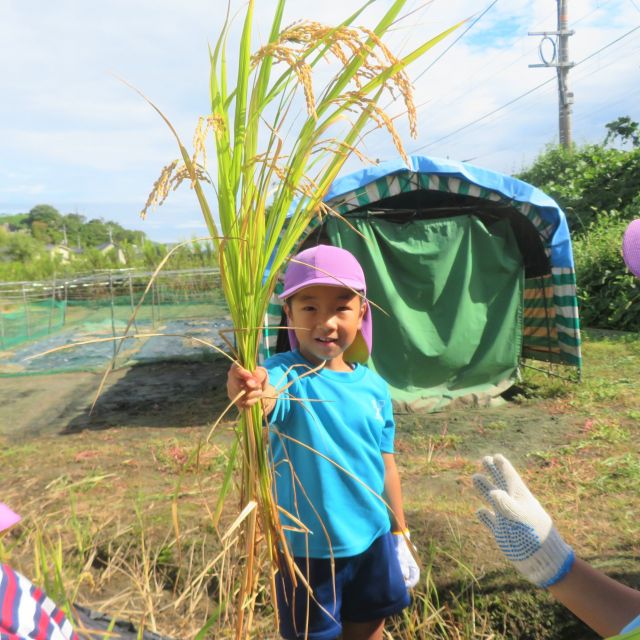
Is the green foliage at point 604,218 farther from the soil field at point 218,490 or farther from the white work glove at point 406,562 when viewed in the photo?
the white work glove at point 406,562

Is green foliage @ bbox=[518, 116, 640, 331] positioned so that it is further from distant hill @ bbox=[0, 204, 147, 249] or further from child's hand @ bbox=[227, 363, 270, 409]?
distant hill @ bbox=[0, 204, 147, 249]

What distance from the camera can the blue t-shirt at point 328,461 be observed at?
64.5 inches

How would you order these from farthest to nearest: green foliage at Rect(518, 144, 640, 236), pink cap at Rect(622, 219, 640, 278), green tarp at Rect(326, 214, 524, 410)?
green foliage at Rect(518, 144, 640, 236) → green tarp at Rect(326, 214, 524, 410) → pink cap at Rect(622, 219, 640, 278)

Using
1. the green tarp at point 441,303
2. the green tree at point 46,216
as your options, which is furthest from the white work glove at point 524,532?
the green tree at point 46,216

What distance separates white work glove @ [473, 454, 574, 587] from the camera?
136 centimetres

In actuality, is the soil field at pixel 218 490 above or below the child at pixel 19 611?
below

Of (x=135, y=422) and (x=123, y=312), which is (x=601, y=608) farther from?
(x=123, y=312)

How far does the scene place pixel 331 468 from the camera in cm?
167

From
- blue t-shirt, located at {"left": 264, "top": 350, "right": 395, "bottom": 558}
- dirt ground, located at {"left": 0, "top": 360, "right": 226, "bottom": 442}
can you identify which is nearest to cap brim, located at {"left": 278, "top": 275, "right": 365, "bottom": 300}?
blue t-shirt, located at {"left": 264, "top": 350, "right": 395, "bottom": 558}

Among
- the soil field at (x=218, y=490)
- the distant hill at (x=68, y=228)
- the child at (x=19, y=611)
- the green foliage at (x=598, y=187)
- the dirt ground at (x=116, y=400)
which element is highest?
the distant hill at (x=68, y=228)

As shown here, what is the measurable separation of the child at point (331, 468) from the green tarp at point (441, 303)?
13.0 feet

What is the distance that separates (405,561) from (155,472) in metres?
2.82

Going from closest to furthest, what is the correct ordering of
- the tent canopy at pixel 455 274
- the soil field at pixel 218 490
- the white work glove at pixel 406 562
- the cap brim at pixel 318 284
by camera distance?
1. the cap brim at pixel 318 284
2. the white work glove at pixel 406 562
3. the soil field at pixel 218 490
4. the tent canopy at pixel 455 274

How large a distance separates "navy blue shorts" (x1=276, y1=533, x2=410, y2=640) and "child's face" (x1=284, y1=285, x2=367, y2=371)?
615 mm
